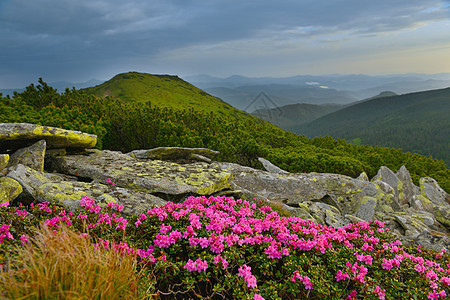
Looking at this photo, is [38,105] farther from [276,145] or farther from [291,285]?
[291,285]

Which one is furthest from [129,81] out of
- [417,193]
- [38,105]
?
[417,193]

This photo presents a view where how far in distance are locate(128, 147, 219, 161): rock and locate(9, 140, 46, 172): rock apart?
4.53m

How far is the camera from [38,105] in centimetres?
2114

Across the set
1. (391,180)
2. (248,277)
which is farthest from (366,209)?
(248,277)

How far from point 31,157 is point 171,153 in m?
6.27

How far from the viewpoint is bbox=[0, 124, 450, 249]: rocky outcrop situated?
6656mm

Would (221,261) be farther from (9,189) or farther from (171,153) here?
(171,153)

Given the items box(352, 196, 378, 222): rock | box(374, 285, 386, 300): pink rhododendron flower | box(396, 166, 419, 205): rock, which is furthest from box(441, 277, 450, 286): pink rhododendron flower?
box(396, 166, 419, 205): rock

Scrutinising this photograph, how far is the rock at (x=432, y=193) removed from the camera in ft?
62.0

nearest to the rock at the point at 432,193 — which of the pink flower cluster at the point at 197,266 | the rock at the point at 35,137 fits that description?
the pink flower cluster at the point at 197,266

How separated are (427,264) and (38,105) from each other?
26.1m

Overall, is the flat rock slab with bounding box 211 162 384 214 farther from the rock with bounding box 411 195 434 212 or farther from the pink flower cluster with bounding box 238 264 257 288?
the pink flower cluster with bounding box 238 264 257 288

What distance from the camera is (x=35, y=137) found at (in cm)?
872

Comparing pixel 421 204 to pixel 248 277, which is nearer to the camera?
pixel 248 277
